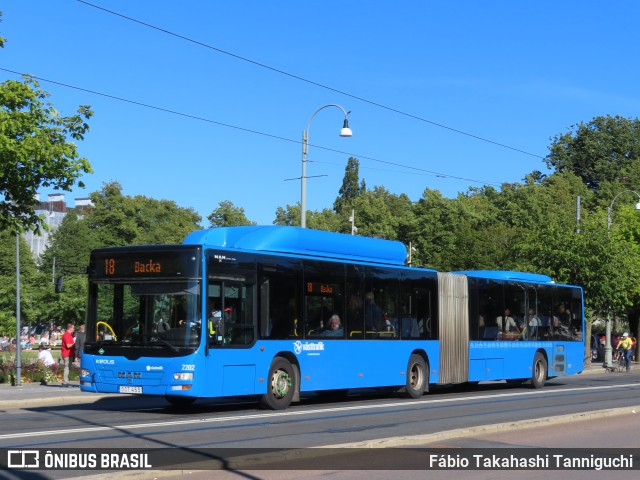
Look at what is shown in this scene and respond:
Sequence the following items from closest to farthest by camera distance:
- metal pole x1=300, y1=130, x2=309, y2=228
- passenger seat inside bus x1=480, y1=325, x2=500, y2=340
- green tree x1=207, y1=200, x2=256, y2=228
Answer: passenger seat inside bus x1=480, y1=325, x2=500, y2=340 → metal pole x1=300, y1=130, x2=309, y2=228 → green tree x1=207, y1=200, x2=256, y2=228

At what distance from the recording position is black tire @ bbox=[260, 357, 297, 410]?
61.3ft

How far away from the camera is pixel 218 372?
1728cm

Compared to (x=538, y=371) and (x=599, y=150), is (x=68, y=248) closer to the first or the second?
(x=599, y=150)

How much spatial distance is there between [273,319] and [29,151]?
6537mm

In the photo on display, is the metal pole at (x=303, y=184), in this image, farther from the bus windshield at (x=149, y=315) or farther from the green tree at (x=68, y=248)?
the green tree at (x=68, y=248)

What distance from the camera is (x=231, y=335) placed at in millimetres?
17750

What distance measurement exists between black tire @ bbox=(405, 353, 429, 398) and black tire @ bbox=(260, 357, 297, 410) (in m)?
4.51

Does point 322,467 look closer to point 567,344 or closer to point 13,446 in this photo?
point 13,446

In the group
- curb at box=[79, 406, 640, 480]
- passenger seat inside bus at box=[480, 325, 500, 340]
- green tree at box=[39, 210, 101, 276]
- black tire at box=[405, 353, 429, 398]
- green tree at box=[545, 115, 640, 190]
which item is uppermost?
green tree at box=[545, 115, 640, 190]

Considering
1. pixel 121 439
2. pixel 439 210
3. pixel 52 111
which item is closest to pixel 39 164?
pixel 52 111
